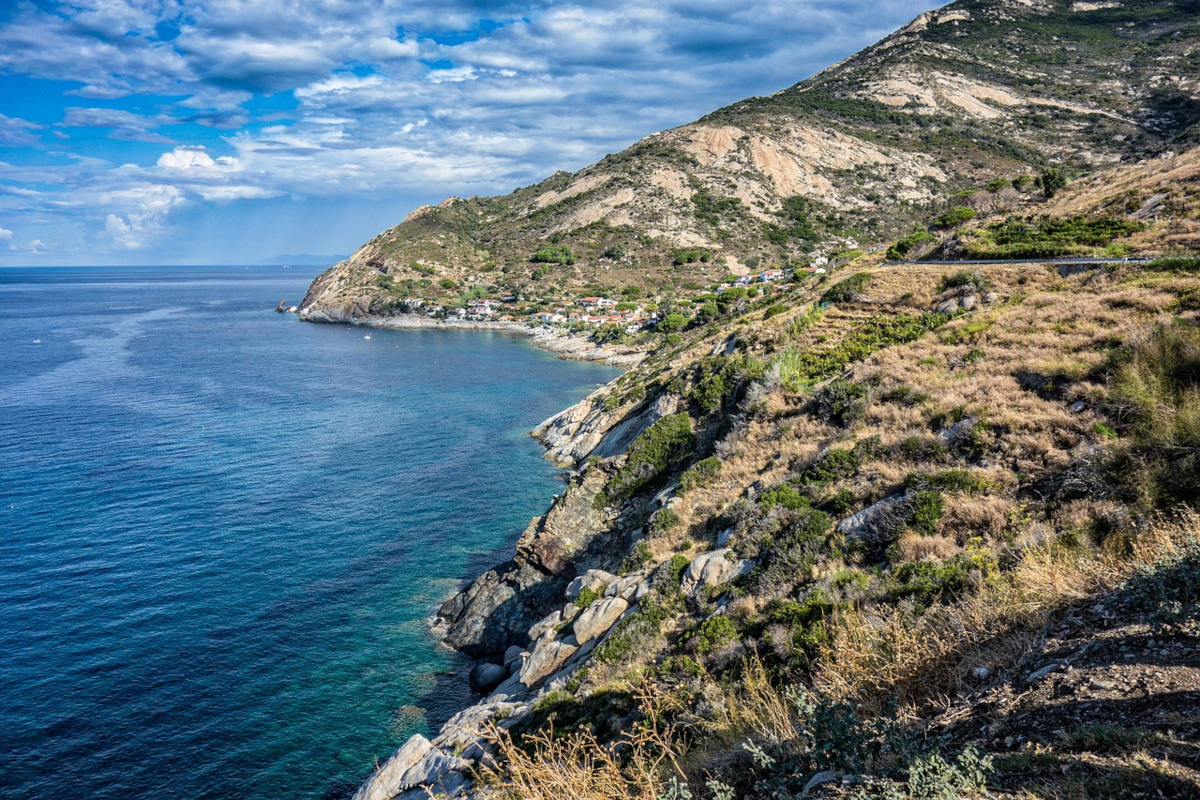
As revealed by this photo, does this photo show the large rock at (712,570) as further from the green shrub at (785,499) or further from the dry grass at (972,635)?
the dry grass at (972,635)

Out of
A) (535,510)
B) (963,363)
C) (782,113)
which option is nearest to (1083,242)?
(963,363)

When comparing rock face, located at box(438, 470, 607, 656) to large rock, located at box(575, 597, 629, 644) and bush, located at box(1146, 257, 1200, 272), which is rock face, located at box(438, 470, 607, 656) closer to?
large rock, located at box(575, 597, 629, 644)

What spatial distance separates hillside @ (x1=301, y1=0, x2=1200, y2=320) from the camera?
140m

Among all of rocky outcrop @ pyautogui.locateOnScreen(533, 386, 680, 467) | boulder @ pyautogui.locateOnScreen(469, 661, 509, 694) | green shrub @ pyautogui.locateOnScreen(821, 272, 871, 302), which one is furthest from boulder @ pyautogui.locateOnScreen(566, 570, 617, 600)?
green shrub @ pyautogui.locateOnScreen(821, 272, 871, 302)

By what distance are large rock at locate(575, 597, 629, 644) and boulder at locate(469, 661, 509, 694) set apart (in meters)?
7.25

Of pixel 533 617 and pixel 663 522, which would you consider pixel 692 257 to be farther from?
pixel 663 522

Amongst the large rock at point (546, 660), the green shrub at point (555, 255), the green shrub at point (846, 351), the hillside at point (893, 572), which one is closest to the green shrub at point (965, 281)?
the hillside at point (893, 572)

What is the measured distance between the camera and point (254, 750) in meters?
21.4

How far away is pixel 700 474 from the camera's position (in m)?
21.8

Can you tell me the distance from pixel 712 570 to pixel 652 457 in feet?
45.0

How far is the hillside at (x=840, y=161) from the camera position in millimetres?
139875

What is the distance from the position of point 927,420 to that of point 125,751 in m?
28.4

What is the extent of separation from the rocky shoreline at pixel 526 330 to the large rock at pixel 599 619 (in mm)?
67289

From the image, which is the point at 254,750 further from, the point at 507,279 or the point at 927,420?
the point at 507,279
